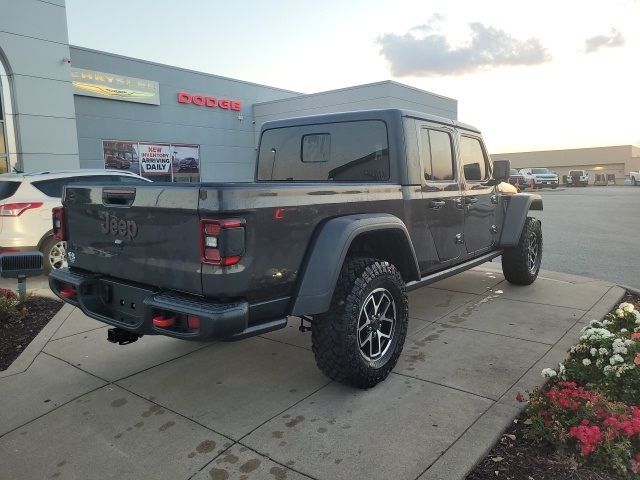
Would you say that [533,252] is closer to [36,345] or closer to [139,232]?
[139,232]

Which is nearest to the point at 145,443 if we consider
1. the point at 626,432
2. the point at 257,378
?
the point at 257,378

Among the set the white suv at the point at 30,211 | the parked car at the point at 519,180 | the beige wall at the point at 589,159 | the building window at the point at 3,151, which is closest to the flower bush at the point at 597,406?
the white suv at the point at 30,211

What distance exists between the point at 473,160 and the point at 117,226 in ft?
12.0

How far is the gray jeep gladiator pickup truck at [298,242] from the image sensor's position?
A: 263cm

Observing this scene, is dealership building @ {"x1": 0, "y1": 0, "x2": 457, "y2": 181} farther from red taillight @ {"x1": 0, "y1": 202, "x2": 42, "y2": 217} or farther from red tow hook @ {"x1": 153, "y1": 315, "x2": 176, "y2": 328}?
red tow hook @ {"x1": 153, "y1": 315, "x2": 176, "y2": 328}

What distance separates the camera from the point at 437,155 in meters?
4.40

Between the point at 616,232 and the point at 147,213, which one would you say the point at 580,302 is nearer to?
the point at 147,213

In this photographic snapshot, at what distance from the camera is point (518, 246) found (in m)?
5.91

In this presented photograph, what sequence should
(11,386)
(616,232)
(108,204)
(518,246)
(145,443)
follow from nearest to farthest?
(145,443), (108,204), (11,386), (518,246), (616,232)

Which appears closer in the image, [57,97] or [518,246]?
[518,246]

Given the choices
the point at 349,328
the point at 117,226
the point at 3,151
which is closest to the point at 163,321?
the point at 117,226

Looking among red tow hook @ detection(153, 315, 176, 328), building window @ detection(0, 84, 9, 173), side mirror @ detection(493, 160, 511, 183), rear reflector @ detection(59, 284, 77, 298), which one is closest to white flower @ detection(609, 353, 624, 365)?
red tow hook @ detection(153, 315, 176, 328)

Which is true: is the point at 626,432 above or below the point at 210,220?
below

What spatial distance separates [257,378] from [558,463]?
2.06 metres
